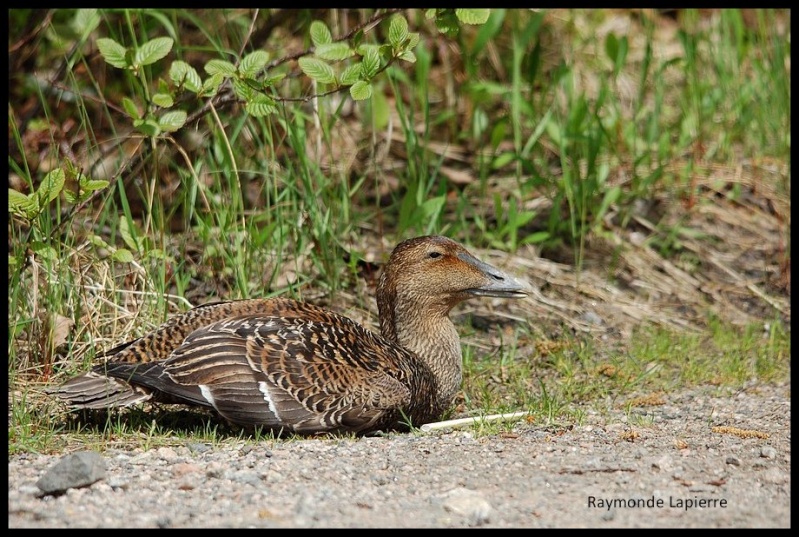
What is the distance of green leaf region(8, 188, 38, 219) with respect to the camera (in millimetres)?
5230

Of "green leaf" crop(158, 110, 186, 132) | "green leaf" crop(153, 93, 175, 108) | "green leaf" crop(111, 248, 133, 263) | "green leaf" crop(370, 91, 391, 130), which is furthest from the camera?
"green leaf" crop(370, 91, 391, 130)

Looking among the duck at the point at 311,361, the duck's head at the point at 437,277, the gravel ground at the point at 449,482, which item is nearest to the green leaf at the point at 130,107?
the duck at the point at 311,361

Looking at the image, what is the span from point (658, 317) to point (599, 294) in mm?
397

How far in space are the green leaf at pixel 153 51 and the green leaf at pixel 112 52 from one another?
0.07 metres

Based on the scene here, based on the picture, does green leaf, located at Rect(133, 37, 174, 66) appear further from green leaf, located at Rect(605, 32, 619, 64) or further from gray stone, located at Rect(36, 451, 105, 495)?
green leaf, located at Rect(605, 32, 619, 64)

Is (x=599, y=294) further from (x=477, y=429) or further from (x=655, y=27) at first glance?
(x=655, y=27)

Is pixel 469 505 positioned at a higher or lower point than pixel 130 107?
lower

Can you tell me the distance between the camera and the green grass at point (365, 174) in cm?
575

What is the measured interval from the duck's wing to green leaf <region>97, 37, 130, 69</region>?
1384 mm

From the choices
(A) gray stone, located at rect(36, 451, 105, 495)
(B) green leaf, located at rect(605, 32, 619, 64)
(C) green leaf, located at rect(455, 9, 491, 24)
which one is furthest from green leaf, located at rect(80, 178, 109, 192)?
(B) green leaf, located at rect(605, 32, 619, 64)

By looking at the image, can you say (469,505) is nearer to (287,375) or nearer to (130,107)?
(287,375)

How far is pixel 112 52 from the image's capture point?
541 centimetres

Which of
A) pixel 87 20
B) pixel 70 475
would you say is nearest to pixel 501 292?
pixel 70 475

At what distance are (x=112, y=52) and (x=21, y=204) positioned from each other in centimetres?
84
